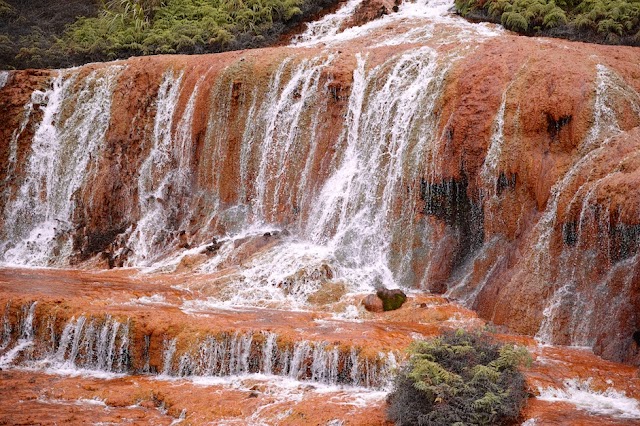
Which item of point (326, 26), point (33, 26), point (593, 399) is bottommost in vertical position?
point (593, 399)

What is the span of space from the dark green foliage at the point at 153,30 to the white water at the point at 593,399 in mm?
18807

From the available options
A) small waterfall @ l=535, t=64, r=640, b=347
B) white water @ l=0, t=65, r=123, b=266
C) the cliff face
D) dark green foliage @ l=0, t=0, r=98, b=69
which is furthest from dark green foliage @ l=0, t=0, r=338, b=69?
small waterfall @ l=535, t=64, r=640, b=347

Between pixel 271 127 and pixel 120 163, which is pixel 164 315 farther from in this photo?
pixel 120 163

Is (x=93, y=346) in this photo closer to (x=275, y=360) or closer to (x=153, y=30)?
(x=275, y=360)

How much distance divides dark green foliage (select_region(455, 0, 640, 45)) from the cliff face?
1381 mm

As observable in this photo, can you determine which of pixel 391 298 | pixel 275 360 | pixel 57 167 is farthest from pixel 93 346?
pixel 57 167

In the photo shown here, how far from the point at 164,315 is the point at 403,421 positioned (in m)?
5.45

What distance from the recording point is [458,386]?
32.8 ft

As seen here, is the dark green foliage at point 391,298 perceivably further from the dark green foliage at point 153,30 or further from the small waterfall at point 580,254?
the dark green foliage at point 153,30

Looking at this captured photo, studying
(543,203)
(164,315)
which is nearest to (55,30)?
(164,315)

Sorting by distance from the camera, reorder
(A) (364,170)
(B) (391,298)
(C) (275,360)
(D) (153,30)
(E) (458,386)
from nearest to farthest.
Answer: (E) (458,386)
(C) (275,360)
(B) (391,298)
(A) (364,170)
(D) (153,30)

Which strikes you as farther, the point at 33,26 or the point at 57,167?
the point at 33,26

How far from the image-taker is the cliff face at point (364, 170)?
14.0 meters

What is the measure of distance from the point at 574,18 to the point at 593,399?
48.3 ft
